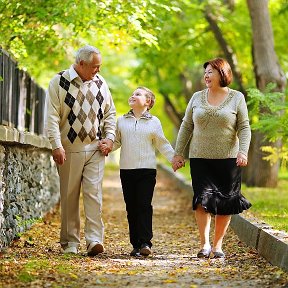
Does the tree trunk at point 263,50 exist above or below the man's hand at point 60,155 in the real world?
above

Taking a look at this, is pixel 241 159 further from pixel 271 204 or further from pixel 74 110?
pixel 271 204

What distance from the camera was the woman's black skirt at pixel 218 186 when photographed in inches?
343

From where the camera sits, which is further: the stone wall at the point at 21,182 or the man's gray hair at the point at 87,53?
the stone wall at the point at 21,182

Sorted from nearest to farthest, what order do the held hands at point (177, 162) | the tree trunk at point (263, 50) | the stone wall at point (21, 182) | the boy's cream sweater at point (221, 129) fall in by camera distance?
the boy's cream sweater at point (221, 129) → the held hands at point (177, 162) → the stone wall at point (21, 182) → the tree trunk at point (263, 50)

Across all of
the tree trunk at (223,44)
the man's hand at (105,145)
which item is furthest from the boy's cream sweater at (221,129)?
the tree trunk at (223,44)

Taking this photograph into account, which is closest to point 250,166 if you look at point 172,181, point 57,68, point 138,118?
point 57,68

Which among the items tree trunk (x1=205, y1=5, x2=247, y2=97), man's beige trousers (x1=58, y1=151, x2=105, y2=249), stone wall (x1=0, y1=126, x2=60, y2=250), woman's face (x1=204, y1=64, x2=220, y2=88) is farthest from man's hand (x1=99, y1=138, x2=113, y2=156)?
tree trunk (x1=205, y1=5, x2=247, y2=97)

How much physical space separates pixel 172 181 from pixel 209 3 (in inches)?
238

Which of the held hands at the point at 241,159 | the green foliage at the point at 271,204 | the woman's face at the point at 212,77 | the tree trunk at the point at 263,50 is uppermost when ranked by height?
the tree trunk at the point at 263,50

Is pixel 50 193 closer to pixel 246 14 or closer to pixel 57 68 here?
pixel 57 68

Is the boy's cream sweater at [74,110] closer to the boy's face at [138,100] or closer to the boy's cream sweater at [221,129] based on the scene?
the boy's face at [138,100]

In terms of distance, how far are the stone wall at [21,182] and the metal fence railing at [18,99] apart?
31 centimetres

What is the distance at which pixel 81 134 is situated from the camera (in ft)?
28.9

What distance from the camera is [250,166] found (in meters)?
19.3
